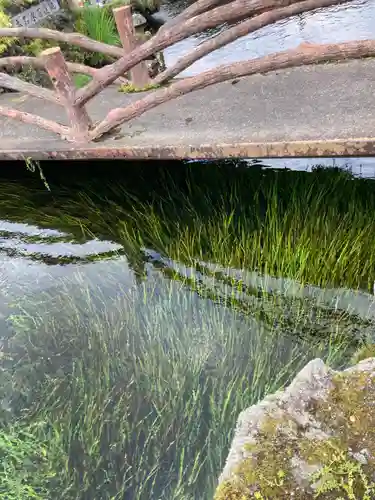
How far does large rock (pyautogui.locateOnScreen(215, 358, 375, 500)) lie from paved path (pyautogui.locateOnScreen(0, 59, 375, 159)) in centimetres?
178

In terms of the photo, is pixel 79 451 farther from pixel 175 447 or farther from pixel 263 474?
pixel 263 474

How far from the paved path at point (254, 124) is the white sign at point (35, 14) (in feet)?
7.84

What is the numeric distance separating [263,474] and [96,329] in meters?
2.03

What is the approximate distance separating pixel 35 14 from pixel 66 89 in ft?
12.3

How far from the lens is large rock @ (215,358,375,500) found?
4.87 ft

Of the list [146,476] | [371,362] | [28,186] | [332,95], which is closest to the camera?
[371,362]

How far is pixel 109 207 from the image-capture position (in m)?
4.61

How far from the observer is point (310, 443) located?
1582 millimetres

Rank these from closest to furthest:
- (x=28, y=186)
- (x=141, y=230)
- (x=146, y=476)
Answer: (x=146, y=476), (x=141, y=230), (x=28, y=186)

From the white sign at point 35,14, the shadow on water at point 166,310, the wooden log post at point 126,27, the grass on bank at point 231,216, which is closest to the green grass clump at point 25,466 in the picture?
the shadow on water at point 166,310

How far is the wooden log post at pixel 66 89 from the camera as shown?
3.59 meters

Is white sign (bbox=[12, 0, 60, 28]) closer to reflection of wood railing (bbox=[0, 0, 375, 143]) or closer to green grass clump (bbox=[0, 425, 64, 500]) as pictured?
reflection of wood railing (bbox=[0, 0, 375, 143])

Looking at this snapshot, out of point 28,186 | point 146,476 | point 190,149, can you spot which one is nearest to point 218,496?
point 146,476

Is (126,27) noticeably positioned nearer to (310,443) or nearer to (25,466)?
(25,466)
